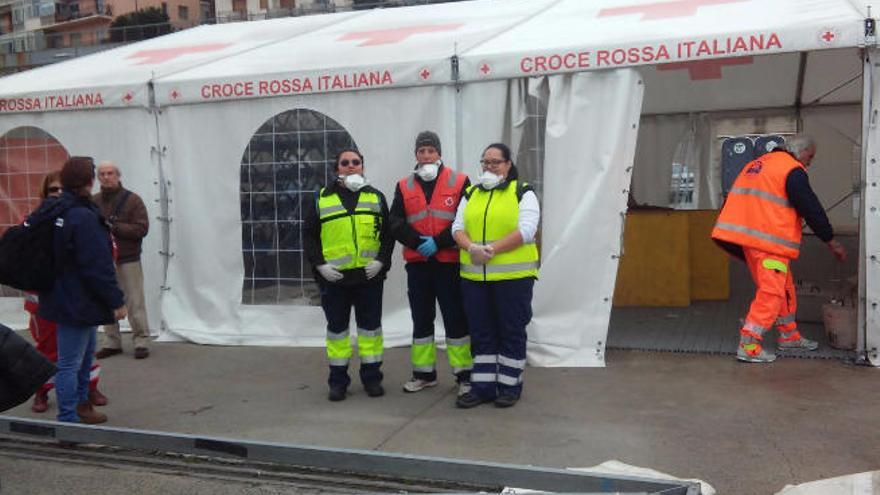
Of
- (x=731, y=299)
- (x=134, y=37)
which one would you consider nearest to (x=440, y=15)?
(x=731, y=299)

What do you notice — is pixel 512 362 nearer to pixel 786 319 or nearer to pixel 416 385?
pixel 416 385

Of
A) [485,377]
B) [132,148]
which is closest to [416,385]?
[485,377]

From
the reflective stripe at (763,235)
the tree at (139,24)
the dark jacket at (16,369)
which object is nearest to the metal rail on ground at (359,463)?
the dark jacket at (16,369)

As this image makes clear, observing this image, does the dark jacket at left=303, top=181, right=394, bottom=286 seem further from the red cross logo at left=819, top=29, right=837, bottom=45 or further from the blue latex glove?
the red cross logo at left=819, top=29, right=837, bottom=45

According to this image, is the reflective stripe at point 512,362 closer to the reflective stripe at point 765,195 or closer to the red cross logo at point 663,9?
the reflective stripe at point 765,195

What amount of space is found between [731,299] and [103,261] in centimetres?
669

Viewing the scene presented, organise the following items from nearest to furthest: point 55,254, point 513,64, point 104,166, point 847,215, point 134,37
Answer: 1. point 55,254
2. point 513,64
3. point 104,166
4. point 847,215
5. point 134,37

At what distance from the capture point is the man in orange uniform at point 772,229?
21.0ft

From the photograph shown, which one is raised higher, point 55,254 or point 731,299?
point 55,254

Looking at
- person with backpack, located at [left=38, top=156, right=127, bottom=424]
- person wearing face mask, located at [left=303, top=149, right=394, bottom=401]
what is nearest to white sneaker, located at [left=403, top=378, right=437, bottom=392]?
person wearing face mask, located at [left=303, top=149, right=394, bottom=401]

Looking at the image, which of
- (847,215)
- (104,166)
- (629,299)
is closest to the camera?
(104,166)

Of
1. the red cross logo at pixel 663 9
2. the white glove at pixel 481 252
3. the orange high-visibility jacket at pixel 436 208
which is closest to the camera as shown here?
the white glove at pixel 481 252

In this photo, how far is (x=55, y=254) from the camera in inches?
203

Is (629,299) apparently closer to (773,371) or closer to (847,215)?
(773,371)
